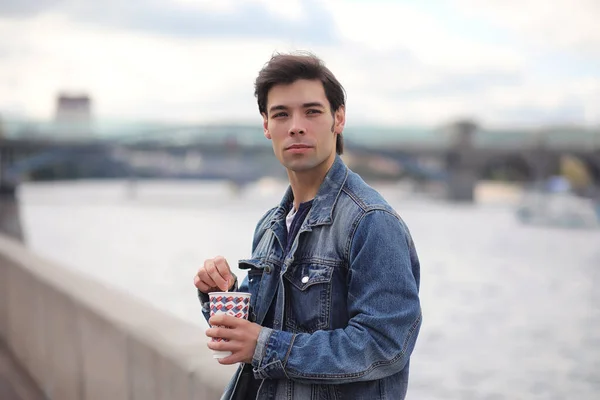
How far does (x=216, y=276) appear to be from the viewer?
6.89 ft

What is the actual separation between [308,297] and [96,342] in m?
2.32

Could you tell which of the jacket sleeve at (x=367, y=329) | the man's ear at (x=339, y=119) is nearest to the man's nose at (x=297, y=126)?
the man's ear at (x=339, y=119)

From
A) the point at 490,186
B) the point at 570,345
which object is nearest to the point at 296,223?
the point at 570,345

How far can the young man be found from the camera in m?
1.85

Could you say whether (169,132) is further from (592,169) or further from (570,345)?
(570,345)

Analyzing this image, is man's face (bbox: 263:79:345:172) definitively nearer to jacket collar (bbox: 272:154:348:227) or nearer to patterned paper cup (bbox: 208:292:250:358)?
jacket collar (bbox: 272:154:348:227)

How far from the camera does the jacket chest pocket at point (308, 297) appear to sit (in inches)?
75.5

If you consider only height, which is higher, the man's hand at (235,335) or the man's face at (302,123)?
the man's face at (302,123)

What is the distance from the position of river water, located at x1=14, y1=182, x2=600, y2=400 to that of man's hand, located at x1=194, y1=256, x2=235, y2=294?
2.26m

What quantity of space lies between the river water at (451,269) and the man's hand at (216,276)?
2258 mm

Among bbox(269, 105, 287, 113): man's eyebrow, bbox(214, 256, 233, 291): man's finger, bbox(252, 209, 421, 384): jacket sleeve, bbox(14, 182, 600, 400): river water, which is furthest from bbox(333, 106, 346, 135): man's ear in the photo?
bbox(14, 182, 600, 400): river water

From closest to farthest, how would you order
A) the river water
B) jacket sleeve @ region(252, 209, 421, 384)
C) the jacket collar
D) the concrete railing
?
jacket sleeve @ region(252, 209, 421, 384)
the jacket collar
the concrete railing
the river water

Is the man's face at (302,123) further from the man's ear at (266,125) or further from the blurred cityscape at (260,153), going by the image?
the blurred cityscape at (260,153)

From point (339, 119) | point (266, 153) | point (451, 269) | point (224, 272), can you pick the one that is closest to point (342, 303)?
point (224, 272)
